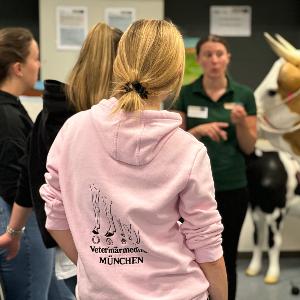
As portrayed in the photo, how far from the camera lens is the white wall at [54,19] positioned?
130 inches

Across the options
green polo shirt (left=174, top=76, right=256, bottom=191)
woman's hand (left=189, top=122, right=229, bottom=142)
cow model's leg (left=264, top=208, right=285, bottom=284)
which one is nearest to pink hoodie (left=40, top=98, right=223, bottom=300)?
woman's hand (left=189, top=122, right=229, bottom=142)

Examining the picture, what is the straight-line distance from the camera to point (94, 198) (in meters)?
1.04

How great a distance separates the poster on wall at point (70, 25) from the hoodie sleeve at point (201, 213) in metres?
2.55

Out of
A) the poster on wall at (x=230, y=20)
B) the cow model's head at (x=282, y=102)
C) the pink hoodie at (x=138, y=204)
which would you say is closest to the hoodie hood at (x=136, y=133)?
the pink hoodie at (x=138, y=204)

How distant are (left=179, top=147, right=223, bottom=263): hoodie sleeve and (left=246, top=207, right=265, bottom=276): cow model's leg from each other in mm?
2355

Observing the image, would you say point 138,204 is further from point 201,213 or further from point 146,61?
point 146,61

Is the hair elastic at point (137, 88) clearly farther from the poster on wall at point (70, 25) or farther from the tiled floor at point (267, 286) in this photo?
the poster on wall at point (70, 25)

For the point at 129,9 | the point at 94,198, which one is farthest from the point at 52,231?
the point at 129,9

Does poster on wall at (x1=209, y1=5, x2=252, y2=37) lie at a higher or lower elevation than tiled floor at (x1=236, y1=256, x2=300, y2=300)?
higher

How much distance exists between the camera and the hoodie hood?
0.99 metres

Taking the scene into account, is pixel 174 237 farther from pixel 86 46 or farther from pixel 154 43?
pixel 86 46

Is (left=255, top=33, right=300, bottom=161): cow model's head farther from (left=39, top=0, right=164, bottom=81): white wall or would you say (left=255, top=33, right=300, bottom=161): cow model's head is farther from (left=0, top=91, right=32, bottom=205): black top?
(left=0, top=91, right=32, bottom=205): black top

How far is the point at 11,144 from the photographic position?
1.61 m

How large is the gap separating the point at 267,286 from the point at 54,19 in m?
2.35
